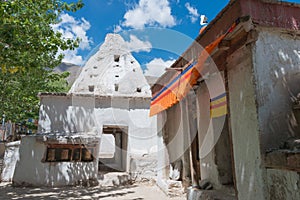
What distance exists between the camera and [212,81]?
4879mm

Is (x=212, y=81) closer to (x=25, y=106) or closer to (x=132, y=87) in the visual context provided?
(x=25, y=106)

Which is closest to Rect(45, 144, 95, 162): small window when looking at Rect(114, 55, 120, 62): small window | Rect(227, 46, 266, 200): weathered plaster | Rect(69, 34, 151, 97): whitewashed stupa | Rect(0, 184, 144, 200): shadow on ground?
Rect(0, 184, 144, 200): shadow on ground

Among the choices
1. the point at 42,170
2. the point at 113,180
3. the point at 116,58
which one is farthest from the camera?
the point at 116,58

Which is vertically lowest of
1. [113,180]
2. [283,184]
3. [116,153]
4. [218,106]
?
[113,180]

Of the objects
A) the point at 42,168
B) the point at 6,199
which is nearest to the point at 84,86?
the point at 42,168

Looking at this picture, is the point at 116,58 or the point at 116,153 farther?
the point at 116,58

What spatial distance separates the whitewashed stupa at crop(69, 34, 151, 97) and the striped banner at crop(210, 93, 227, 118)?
1262 centimetres

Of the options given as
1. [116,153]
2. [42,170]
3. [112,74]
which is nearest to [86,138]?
[42,170]

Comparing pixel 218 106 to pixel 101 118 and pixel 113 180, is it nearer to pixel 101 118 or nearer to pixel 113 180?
pixel 113 180

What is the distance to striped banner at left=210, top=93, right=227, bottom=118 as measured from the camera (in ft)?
14.2

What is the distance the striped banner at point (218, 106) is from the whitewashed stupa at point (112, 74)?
1262 centimetres

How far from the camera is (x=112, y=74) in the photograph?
62.8ft

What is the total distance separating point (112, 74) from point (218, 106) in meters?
15.6

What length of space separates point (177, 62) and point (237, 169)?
12.5 feet
